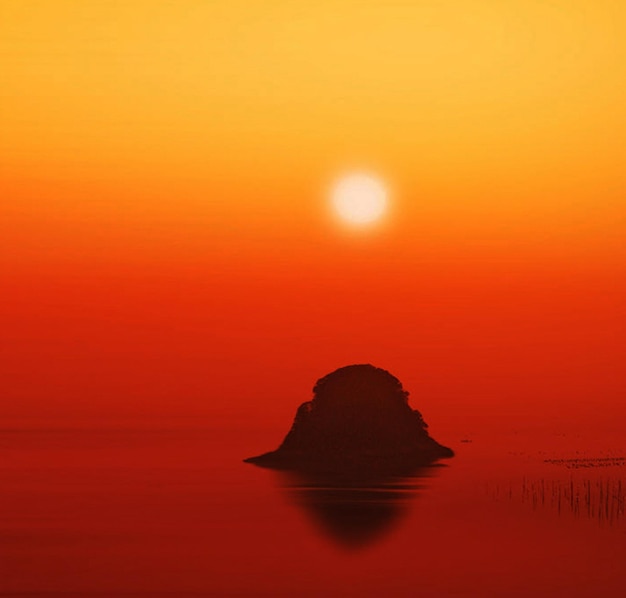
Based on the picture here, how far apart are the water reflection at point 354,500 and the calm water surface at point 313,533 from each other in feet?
0.50

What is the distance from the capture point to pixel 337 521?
7950cm

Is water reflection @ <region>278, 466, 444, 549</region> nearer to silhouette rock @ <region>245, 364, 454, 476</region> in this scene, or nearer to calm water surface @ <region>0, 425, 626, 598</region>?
calm water surface @ <region>0, 425, 626, 598</region>

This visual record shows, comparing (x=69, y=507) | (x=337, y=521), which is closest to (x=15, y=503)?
(x=69, y=507)

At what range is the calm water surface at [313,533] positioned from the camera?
60.8 metres

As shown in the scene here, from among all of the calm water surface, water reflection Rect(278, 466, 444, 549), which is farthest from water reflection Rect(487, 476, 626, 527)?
water reflection Rect(278, 466, 444, 549)

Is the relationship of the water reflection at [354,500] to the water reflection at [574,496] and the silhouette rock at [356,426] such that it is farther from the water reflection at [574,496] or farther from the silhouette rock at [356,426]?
the water reflection at [574,496]

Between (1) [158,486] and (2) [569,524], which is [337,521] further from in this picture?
(1) [158,486]

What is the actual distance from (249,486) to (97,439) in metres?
100

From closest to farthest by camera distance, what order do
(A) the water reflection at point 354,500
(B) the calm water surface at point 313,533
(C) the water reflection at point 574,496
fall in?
(B) the calm water surface at point 313,533, (A) the water reflection at point 354,500, (C) the water reflection at point 574,496

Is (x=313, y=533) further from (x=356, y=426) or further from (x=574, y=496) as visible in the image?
(x=356, y=426)

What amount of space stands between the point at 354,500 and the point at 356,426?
1589 centimetres

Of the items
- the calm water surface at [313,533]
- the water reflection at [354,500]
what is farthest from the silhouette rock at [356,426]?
the calm water surface at [313,533]

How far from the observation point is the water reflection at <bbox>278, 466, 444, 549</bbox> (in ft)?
250

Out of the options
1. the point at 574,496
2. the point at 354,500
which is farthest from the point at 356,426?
the point at 574,496
